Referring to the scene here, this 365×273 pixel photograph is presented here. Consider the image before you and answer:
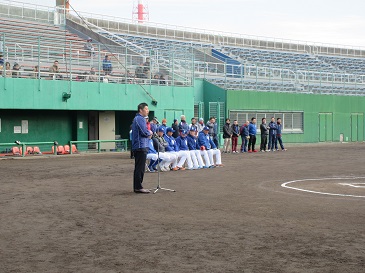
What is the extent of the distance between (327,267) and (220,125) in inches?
1330

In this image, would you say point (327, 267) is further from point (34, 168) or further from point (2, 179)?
point (34, 168)

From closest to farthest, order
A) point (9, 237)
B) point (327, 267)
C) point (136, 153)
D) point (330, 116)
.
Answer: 1. point (327, 267)
2. point (9, 237)
3. point (136, 153)
4. point (330, 116)

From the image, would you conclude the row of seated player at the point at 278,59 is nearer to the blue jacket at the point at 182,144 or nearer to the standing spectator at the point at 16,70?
the standing spectator at the point at 16,70

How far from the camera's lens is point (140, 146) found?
46.2 ft

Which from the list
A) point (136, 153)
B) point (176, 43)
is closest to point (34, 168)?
point (136, 153)

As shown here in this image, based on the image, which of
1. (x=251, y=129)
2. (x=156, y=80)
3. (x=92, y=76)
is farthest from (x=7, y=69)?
(x=251, y=129)

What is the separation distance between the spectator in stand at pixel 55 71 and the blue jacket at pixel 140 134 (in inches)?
701

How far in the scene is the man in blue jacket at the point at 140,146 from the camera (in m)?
14.0

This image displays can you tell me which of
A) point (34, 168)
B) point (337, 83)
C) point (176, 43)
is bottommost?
point (34, 168)

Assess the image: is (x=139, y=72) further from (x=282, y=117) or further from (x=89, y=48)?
(x=282, y=117)

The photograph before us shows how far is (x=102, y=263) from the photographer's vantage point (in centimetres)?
706

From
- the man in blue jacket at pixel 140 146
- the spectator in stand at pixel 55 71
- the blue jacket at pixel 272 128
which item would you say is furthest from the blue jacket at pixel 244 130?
the man in blue jacket at pixel 140 146

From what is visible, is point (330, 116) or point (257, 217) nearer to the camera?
point (257, 217)

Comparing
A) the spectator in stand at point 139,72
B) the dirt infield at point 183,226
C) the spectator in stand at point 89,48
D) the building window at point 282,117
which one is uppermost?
the spectator in stand at point 89,48
